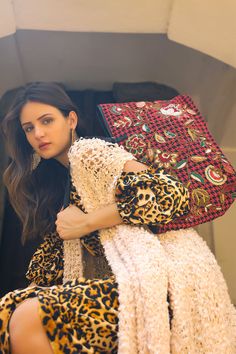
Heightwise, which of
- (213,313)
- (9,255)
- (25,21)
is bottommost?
(9,255)

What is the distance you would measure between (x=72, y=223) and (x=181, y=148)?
40 centimetres

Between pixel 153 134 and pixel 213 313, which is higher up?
pixel 153 134

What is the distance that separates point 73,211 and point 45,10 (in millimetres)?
778

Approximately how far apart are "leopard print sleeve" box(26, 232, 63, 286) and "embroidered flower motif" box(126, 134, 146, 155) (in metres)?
0.37

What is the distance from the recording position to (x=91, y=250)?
1149 millimetres

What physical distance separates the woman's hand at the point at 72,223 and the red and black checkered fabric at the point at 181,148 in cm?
19

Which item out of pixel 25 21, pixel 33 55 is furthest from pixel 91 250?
pixel 33 55

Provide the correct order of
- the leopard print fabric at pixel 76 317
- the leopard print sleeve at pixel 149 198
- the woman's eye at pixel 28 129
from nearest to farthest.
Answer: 1. the leopard print fabric at pixel 76 317
2. the leopard print sleeve at pixel 149 198
3. the woman's eye at pixel 28 129

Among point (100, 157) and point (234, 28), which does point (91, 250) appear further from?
point (234, 28)

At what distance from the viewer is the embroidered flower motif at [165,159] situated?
1.18 metres

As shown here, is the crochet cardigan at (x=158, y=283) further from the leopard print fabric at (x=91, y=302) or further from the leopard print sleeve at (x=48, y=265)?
the leopard print sleeve at (x=48, y=265)

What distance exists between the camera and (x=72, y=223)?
3.52 ft

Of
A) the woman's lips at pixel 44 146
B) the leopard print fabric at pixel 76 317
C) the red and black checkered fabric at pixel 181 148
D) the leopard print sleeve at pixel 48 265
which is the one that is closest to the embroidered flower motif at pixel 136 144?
the red and black checkered fabric at pixel 181 148

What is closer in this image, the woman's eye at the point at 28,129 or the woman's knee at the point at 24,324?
the woman's knee at the point at 24,324
